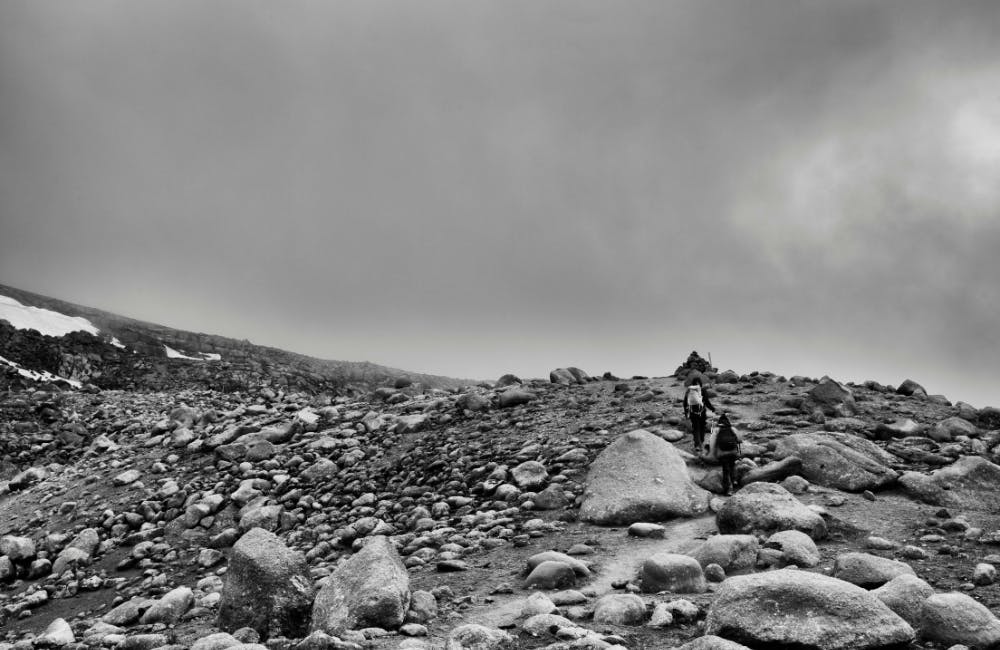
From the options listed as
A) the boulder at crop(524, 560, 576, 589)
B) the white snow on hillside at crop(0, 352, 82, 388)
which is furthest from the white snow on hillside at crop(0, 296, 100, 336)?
the boulder at crop(524, 560, 576, 589)

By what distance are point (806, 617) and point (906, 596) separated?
1137 millimetres

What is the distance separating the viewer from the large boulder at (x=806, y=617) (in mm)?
4039

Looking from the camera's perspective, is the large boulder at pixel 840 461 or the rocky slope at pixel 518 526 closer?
the rocky slope at pixel 518 526

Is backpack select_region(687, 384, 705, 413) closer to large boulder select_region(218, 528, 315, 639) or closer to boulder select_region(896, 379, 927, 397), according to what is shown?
large boulder select_region(218, 528, 315, 639)

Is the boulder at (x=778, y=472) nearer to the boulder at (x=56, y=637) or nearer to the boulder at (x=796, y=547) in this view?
the boulder at (x=796, y=547)

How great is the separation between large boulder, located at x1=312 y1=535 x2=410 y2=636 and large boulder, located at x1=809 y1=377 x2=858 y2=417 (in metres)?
10.5

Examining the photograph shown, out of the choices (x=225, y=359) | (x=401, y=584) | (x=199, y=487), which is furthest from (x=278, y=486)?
(x=225, y=359)

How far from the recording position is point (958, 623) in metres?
4.18

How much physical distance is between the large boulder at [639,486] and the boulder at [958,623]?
147 inches

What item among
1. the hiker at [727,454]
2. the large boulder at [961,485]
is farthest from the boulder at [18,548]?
the large boulder at [961,485]

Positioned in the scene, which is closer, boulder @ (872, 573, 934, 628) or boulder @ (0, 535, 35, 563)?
boulder @ (872, 573, 934, 628)

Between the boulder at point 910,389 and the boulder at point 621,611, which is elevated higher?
the boulder at point 910,389

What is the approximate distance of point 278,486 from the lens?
36.7ft

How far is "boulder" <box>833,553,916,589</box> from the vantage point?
521 centimetres
